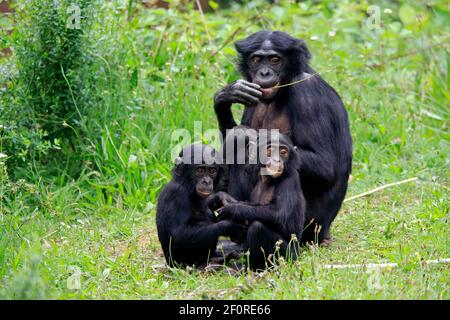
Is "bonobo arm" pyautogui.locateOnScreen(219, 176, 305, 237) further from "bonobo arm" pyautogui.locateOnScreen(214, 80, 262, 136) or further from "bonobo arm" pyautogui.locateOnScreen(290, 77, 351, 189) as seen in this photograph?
"bonobo arm" pyautogui.locateOnScreen(214, 80, 262, 136)

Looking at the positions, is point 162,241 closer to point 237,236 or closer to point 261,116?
point 237,236

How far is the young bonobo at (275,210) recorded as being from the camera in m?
6.42

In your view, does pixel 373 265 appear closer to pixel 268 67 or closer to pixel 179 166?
pixel 179 166

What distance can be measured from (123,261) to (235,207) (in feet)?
3.61

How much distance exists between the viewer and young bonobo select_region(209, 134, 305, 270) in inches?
253

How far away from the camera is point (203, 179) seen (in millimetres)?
6645

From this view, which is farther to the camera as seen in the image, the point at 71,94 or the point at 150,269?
the point at 71,94

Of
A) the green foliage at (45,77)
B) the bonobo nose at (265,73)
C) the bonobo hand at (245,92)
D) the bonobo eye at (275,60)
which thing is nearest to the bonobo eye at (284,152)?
the bonobo hand at (245,92)

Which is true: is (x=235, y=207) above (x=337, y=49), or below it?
below

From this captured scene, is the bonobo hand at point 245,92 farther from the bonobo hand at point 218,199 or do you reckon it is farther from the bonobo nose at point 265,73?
the bonobo hand at point 218,199

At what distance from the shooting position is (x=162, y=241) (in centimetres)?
671

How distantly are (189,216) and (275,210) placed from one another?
0.74m

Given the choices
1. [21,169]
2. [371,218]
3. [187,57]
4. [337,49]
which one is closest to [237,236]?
[371,218]

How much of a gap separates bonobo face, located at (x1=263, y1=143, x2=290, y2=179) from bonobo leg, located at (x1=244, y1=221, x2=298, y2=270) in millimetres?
463
